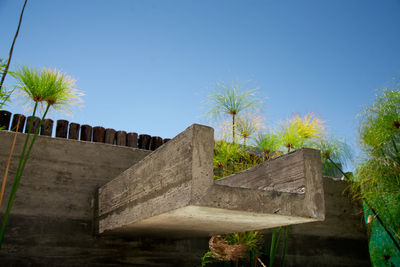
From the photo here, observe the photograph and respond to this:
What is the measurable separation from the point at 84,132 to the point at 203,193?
174 cm

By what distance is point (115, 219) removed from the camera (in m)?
2.14

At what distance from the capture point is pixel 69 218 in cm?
254

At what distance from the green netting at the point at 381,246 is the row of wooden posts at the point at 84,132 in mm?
2117

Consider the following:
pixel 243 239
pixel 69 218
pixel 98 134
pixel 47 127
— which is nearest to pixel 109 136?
pixel 98 134

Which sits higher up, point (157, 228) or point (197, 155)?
point (197, 155)

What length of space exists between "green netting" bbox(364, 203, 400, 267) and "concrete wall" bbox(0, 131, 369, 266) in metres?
1.73

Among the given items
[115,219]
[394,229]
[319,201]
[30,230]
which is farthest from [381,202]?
[30,230]

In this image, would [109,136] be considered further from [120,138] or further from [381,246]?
[381,246]

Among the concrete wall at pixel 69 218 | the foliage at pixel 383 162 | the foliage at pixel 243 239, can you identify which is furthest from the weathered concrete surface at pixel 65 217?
the foliage at pixel 383 162

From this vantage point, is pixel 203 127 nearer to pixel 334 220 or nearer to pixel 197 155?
pixel 197 155

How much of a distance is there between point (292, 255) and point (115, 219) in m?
1.76

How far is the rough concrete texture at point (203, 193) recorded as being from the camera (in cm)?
146

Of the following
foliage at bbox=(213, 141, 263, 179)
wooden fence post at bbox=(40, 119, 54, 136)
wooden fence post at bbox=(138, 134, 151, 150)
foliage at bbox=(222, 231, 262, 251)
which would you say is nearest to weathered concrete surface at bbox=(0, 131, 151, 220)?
wooden fence post at bbox=(40, 119, 54, 136)

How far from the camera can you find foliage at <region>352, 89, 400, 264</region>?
3254 millimetres
